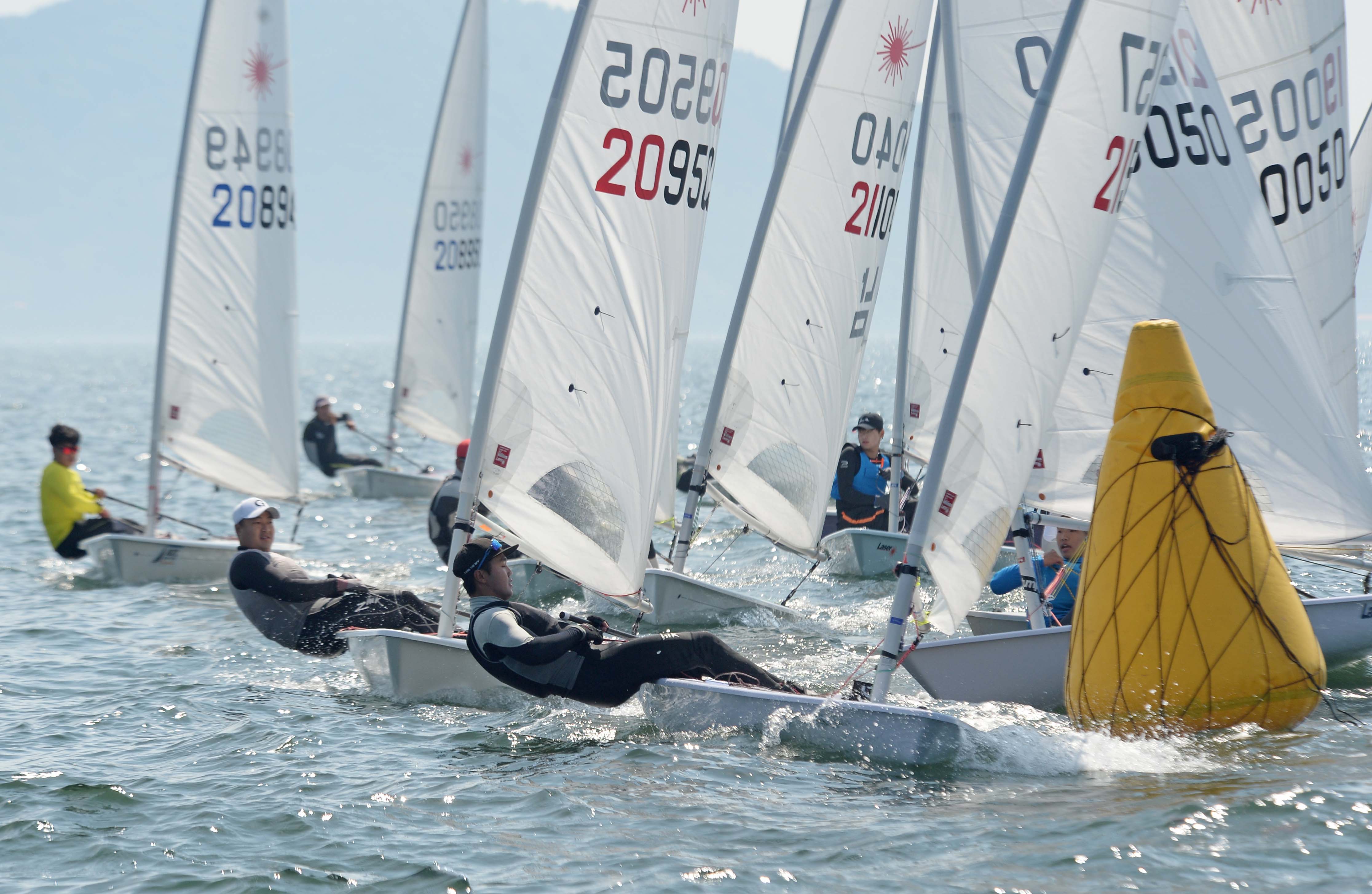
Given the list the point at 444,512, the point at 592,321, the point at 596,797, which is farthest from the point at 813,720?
the point at 444,512

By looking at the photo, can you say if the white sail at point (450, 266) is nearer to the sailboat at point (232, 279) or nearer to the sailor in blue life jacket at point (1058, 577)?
the sailboat at point (232, 279)

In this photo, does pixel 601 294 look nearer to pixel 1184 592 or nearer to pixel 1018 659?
pixel 1018 659

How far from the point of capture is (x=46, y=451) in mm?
22844

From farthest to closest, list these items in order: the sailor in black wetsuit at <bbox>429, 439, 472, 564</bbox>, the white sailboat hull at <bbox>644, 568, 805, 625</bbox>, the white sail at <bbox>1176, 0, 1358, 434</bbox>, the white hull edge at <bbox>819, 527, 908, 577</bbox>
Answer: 1. the white hull edge at <bbox>819, 527, 908, 577</bbox>
2. the sailor in black wetsuit at <bbox>429, 439, 472, 564</bbox>
3. the white sailboat hull at <bbox>644, 568, 805, 625</bbox>
4. the white sail at <bbox>1176, 0, 1358, 434</bbox>

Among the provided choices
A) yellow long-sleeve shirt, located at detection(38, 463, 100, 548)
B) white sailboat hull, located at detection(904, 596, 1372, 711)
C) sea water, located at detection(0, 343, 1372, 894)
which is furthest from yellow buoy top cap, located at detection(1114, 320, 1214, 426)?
yellow long-sleeve shirt, located at detection(38, 463, 100, 548)

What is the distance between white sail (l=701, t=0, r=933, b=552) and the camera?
357 inches

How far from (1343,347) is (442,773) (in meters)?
5.20

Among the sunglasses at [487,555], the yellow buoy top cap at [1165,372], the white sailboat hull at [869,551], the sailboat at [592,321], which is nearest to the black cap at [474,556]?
the sunglasses at [487,555]

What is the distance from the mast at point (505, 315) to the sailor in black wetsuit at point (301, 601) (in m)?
0.85

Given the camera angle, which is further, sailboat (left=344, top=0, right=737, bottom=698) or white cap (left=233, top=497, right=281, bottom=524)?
white cap (left=233, top=497, right=281, bottom=524)

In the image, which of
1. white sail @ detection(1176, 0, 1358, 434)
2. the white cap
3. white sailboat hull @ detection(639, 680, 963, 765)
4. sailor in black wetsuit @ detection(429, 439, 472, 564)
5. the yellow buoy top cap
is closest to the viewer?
white sailboat hull @ detection(639, 680, 963, 765)

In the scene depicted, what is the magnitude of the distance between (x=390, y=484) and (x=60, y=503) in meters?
5.22

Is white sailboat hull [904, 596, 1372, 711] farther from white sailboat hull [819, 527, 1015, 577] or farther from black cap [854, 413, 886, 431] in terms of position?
black cap [854, 413, 886, 431]

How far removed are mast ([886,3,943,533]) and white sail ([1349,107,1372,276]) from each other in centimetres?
357
